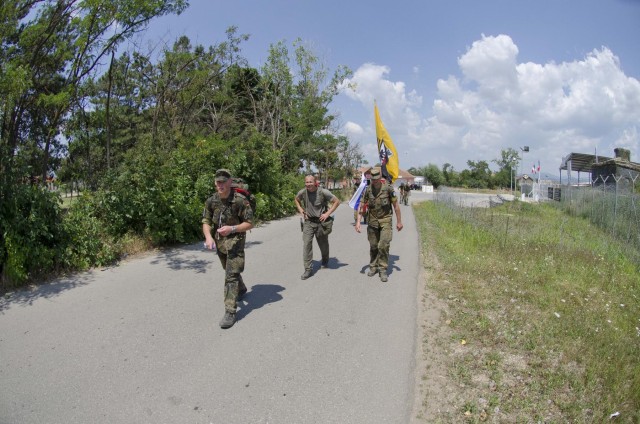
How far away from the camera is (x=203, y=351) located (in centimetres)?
406

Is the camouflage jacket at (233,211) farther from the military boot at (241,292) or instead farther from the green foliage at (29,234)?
the green foliage at (29,234)

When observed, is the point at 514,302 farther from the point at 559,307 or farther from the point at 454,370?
the point at 454,370

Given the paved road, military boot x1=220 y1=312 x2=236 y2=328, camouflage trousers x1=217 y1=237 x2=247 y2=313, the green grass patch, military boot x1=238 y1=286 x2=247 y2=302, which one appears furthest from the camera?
military boot x1=238 y1=286 x2=247 y2=302

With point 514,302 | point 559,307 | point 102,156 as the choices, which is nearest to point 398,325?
point 514,302

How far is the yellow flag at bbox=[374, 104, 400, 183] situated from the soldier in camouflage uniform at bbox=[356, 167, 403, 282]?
3.49 metres

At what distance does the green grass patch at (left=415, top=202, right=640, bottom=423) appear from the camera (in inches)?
132

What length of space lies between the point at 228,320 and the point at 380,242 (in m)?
3.18

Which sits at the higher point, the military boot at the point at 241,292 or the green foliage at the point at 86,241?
the green foliage at the point at 86,241

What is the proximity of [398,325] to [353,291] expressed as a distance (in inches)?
55.3

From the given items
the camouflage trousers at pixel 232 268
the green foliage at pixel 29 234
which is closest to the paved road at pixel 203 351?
the camouflage trousers at pixel 232 268

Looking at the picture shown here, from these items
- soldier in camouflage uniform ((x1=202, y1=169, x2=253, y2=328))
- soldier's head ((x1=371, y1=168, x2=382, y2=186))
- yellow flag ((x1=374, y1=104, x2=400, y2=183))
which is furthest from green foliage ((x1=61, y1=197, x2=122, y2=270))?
yellow flag ((x1=374, y1=104, x2=400, y2=183))

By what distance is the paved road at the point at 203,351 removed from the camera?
3150 mm

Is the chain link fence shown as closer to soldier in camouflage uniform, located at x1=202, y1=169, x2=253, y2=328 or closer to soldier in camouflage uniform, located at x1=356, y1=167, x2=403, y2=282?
soldier in camouflage uniform, located at x1=356, y1=167, x2=403, y2=282

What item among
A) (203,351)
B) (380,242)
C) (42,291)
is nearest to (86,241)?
(42,291)
